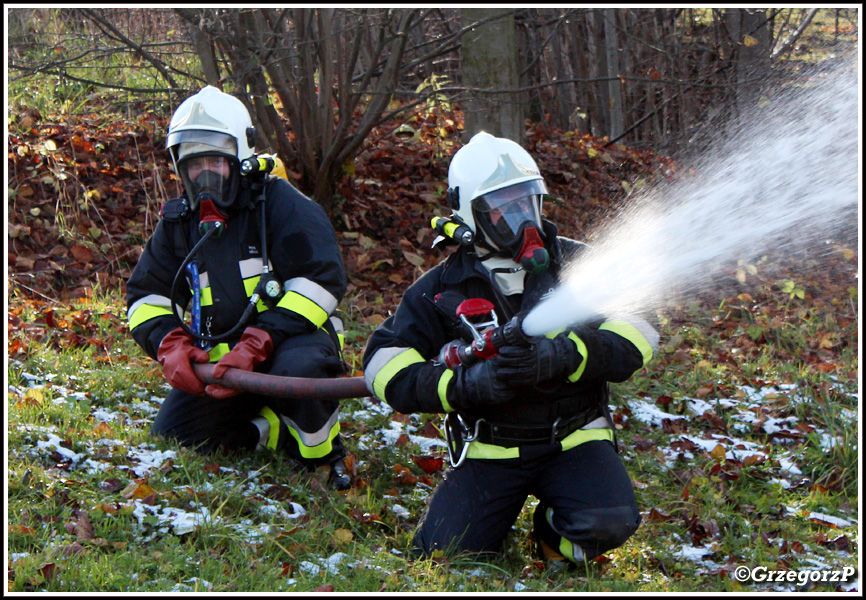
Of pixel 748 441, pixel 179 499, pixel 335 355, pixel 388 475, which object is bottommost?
pixel 748 441

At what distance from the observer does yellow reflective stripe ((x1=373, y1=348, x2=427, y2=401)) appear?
3354 mm

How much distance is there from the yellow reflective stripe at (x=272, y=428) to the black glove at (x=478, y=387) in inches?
54.5

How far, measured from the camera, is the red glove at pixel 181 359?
13.0ft

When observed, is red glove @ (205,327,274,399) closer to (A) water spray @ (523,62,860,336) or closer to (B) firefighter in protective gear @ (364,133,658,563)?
(B) firefighter in protective gear @ (364,133,658,563)

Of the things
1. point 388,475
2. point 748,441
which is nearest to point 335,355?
point 388,475

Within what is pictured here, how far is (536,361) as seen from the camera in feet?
9.94

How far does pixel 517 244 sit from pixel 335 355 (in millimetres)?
1367

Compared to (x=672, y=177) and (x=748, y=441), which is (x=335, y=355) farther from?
(x=672, y=177)

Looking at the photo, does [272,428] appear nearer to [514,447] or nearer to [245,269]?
[245,269]

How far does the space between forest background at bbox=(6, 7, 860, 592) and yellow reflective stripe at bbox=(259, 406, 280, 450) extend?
20 centimetres

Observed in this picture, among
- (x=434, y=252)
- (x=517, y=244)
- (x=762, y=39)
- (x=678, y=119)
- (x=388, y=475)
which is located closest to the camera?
(x=517, y=244)

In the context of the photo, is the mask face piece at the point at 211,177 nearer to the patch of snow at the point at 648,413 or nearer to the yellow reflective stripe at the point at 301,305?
the yellow reflective stripe at the point at 301,305

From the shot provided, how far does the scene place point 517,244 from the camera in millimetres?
3311

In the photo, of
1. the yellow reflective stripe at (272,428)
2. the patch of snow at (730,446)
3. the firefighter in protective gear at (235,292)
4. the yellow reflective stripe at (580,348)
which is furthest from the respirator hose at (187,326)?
the patch of snow at (730,446)
